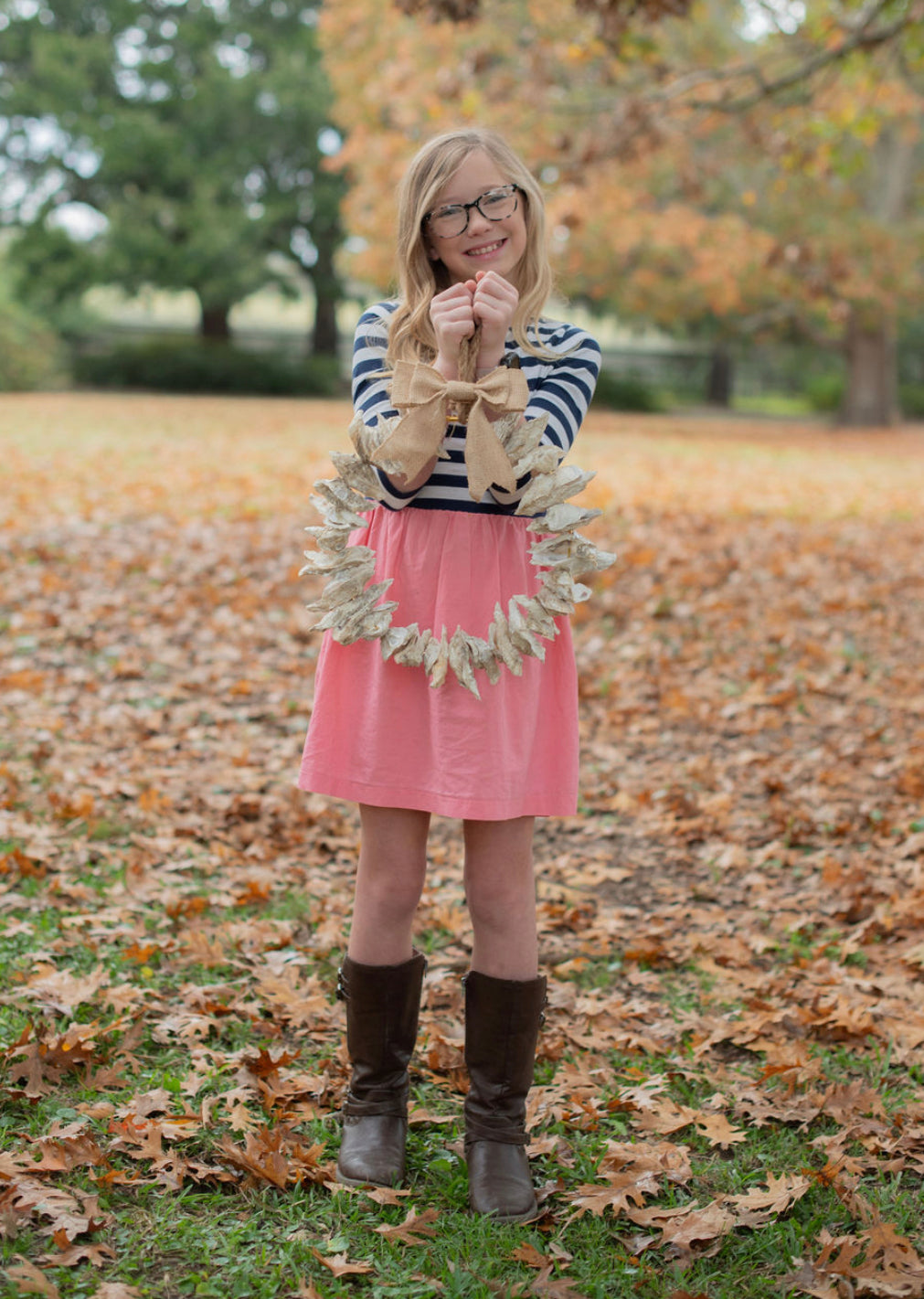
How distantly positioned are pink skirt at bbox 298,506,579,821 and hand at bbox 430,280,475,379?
0.92ft

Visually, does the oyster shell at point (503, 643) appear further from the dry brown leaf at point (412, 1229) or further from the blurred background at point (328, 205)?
the blurred background at point (328, 205)

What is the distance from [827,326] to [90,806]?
27.6m

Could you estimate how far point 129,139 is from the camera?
27.9 metres

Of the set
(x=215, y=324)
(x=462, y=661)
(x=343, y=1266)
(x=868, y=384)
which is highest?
(x=215, y=324)

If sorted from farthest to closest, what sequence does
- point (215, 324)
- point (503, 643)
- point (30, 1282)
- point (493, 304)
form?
point (215, 324), point (503, 643), point (493, 304), point (30, 1282)

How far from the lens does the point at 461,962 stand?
3541 mm

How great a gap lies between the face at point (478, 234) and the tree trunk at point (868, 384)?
26534mm

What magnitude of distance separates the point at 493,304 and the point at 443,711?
755mm

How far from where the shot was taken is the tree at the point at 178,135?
27.8 metres

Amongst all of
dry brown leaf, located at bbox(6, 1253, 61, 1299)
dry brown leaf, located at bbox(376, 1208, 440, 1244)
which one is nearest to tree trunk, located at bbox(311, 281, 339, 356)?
dry brown leaf, located at bbox(376, 1208, 440, 1244)

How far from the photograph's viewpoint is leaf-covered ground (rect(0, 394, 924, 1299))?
91.2 inches

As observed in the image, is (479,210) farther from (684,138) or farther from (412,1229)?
(684,138)

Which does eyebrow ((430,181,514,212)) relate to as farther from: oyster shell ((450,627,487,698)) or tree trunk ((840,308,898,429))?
tree trunk ((840,308,898,429))

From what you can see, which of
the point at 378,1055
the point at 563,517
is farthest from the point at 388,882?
the point at 563,517
